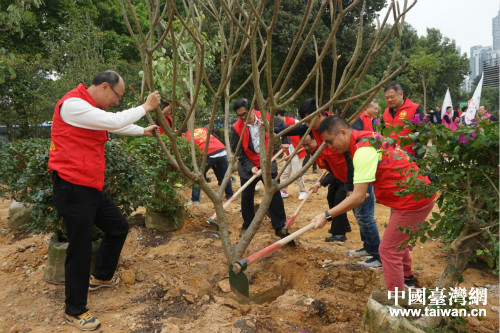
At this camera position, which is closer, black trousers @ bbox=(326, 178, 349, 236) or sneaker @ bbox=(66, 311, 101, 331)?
sneaker @ bbox=(66, 311, 101, 331)

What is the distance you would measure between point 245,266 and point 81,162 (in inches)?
55.1

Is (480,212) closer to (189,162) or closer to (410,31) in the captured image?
(189,162)

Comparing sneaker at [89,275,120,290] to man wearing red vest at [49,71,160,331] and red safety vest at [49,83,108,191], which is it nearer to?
man wearing red vest at [49,71,160,331]

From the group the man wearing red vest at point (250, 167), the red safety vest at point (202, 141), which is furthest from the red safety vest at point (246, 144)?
the red safety vest at point (202, 141)

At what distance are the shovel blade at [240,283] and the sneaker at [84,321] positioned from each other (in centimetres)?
101

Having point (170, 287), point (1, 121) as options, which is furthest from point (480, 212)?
point (1, 121)

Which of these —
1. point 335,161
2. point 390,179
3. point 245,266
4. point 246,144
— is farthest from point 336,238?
point 245,266

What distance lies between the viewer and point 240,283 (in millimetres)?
2771

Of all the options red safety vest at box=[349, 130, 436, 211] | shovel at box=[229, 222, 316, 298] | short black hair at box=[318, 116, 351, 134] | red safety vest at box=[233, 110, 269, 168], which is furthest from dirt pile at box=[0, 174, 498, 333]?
short black hair at box=[318, 116, 351, 134]

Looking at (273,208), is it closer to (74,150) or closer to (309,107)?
(309,107)

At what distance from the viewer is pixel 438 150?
2066mm

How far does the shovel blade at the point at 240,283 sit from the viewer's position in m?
2.72

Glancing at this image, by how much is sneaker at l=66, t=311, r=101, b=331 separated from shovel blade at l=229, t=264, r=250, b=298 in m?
1.01

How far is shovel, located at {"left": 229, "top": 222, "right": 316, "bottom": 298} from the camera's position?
2698 millimetres
